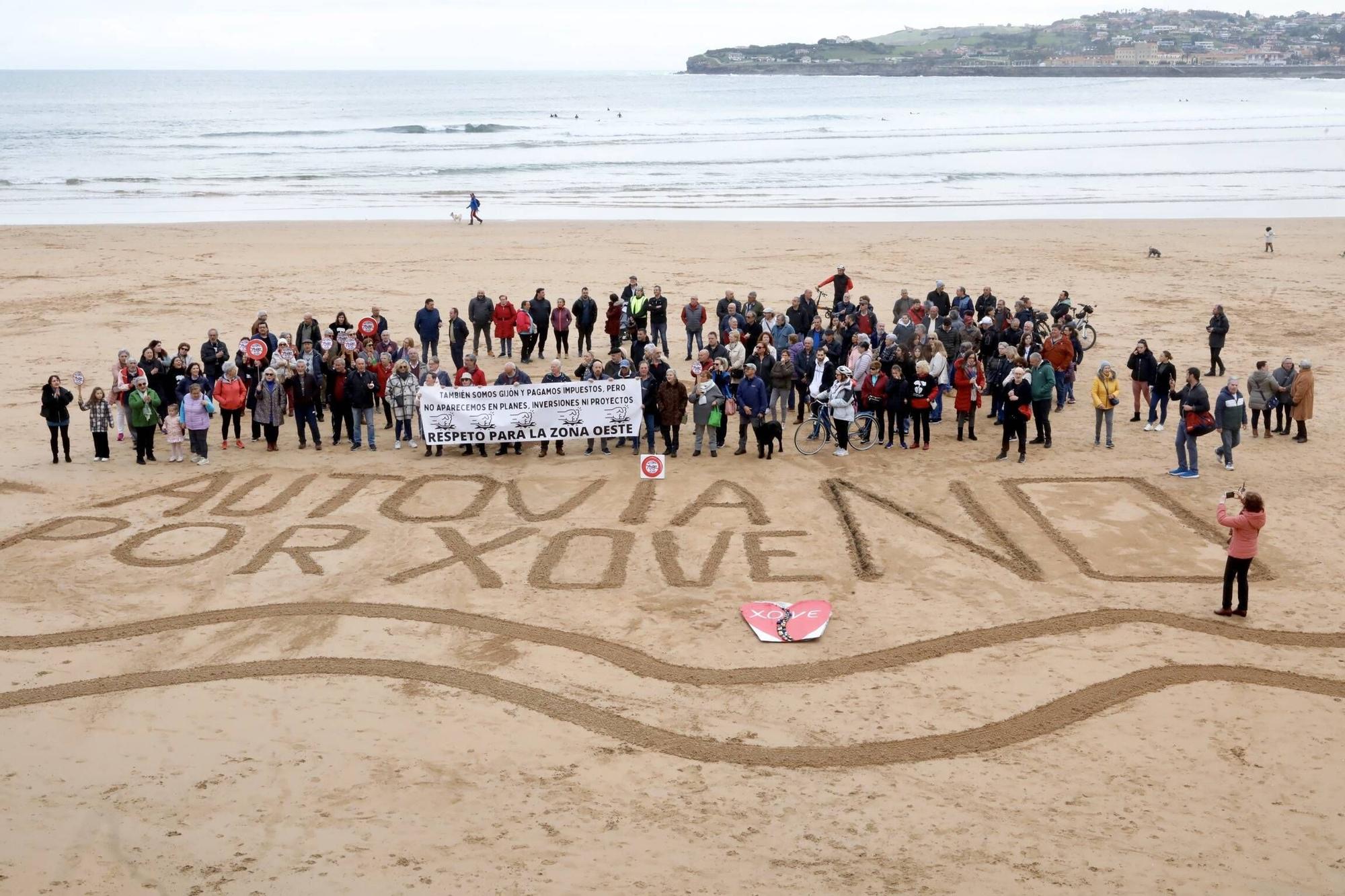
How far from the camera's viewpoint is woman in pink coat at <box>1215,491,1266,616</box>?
1207cm

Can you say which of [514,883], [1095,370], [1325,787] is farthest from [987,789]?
[1095,370]

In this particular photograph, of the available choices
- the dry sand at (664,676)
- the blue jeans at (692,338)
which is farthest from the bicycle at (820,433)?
the blue jeans at (692,338)

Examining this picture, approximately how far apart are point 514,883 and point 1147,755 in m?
5.49

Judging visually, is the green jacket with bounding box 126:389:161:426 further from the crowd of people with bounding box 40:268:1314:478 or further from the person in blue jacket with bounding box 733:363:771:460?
the person in blue jacket with bounding box 733:363:771:460

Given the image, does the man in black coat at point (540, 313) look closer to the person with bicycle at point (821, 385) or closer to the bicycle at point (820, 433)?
the person with bicycle at point (821, 385)

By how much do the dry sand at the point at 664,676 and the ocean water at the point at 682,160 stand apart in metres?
32.1

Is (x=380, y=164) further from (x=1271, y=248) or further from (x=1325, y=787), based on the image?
(x=1325, y=787)

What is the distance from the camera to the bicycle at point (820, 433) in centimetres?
1853

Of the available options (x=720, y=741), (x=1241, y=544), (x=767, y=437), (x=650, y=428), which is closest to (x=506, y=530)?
(x=650, y=428)

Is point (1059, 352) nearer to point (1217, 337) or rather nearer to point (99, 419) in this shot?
point (1217, 337)

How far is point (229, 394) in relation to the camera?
730 inches

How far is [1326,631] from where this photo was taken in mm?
12148

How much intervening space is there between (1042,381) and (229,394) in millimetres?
12994

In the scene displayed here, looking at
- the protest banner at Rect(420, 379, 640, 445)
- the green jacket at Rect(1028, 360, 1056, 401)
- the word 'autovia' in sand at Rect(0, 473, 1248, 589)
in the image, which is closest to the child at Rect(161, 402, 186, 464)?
the word 'autovia' in sand at Rect(0, 473, 1248, 589)
